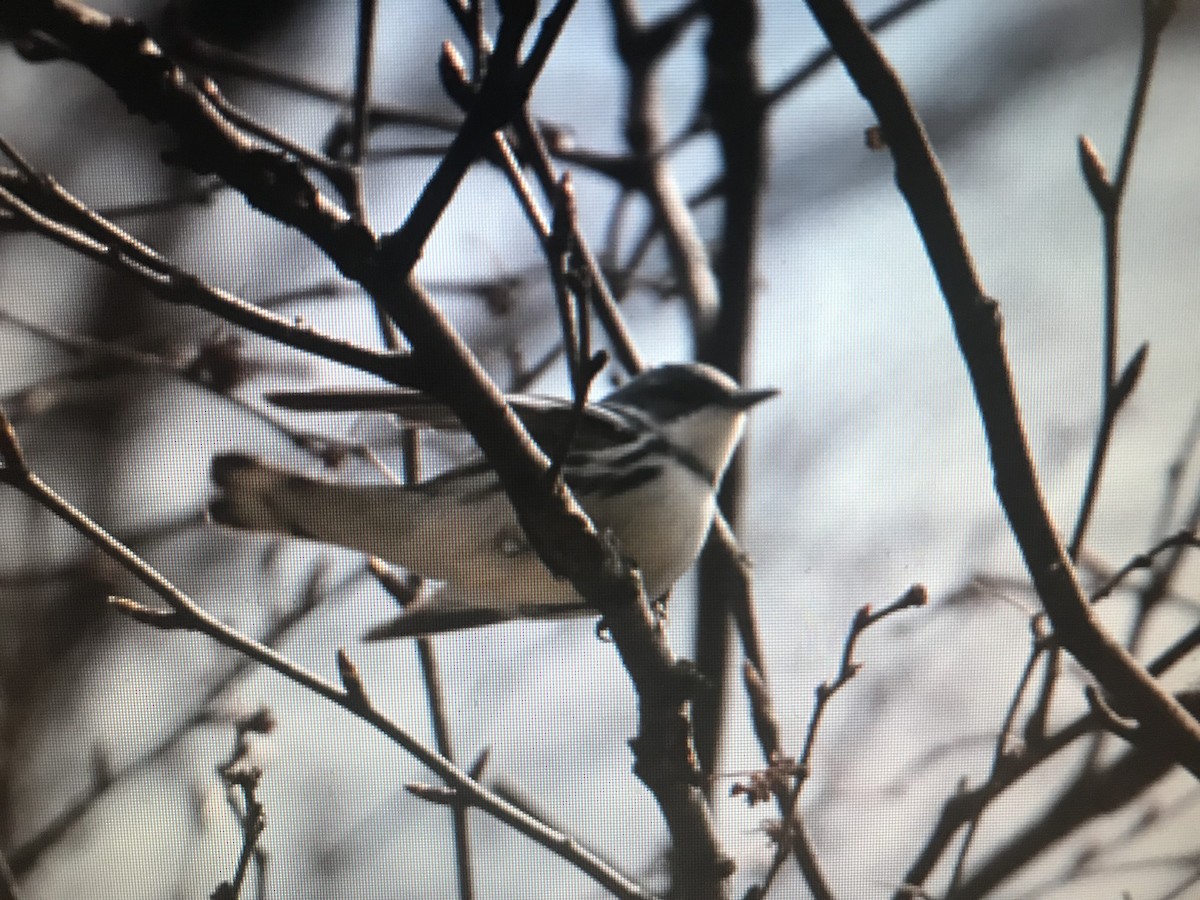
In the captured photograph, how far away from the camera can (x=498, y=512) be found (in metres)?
2.37

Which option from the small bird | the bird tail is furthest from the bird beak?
the bird tail

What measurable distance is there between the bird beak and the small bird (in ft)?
0.10

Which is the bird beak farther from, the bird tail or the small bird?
the bird tail

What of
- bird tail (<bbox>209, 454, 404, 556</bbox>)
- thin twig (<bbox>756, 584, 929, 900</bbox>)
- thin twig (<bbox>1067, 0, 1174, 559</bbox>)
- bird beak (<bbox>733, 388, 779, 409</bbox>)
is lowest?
thin twig (<bbox>756, 584, 929, 900</bbox>)

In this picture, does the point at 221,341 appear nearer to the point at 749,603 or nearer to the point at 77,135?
the point at 749,603

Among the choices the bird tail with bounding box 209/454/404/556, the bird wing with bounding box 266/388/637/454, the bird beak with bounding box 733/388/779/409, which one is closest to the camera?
the bird wing with bounding box 266/388/637/454

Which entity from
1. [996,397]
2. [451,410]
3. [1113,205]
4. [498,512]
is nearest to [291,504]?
[498,512]

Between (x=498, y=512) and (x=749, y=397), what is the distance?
0.67 m

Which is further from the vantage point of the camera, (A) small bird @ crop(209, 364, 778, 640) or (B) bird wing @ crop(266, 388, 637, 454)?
(A) small bird @ crop(209, 364, 778, 640)

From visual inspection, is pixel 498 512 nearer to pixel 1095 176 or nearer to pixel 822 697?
pixel 822 697

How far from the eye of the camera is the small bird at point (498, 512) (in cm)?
226

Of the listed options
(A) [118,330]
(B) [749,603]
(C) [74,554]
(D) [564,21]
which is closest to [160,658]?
(C) [74,554]

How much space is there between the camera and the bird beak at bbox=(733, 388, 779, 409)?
273 cm

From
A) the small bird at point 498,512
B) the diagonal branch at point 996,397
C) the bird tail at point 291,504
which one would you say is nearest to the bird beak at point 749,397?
the small bird at point 498,512
